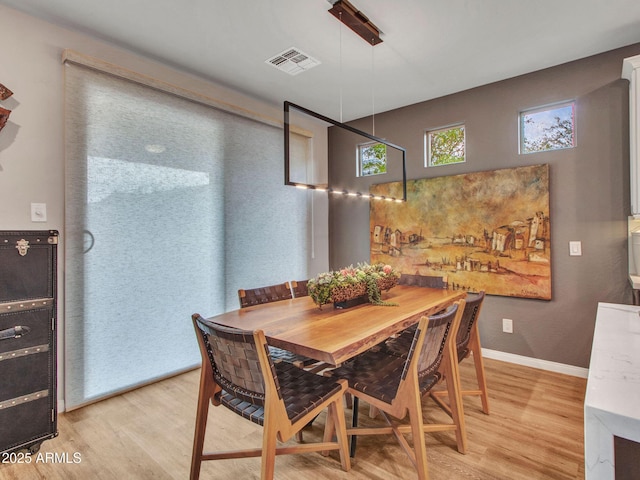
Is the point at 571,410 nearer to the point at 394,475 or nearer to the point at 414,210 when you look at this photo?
the point at 394,475

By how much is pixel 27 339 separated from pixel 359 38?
2896 millimetres

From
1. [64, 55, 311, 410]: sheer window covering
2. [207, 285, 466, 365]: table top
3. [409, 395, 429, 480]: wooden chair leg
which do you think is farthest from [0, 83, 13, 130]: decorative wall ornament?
[409, 395, 429, 480]: wooden chair leg

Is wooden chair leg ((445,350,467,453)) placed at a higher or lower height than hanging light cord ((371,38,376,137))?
lower

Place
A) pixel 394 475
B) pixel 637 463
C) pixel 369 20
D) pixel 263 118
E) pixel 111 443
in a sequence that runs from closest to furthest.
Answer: pixel 637 463 < pixel 394 475 < pixel 111 443 < pixel 369 20 < pixel 263 118

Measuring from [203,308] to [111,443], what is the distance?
1.28m

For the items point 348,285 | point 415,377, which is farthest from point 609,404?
point 348,285

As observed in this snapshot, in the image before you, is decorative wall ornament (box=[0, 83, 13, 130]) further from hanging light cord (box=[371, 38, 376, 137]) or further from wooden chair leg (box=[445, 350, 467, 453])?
wooden chair leg (box=[445, 350, 467, 453])

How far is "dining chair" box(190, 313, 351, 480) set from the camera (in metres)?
1.32

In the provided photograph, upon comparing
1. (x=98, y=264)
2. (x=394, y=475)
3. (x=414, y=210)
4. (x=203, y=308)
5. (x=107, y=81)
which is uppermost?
(x=107, y=81)

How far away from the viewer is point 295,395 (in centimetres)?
157

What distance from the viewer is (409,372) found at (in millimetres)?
1543

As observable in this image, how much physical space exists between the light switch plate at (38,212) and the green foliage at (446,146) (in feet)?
11.2

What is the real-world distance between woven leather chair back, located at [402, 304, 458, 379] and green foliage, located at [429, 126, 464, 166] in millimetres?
2332

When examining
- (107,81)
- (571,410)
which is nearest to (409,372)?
(571,410)
